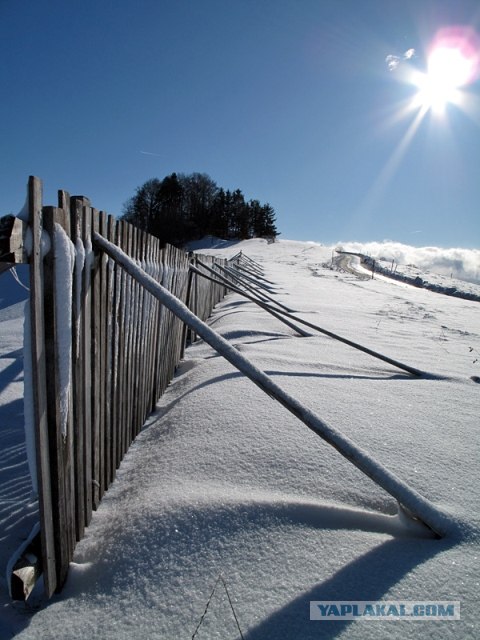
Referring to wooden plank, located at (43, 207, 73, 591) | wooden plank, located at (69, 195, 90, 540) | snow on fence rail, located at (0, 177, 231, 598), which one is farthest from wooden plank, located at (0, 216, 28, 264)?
wooden plank, located at (69, 195, 90, 540)

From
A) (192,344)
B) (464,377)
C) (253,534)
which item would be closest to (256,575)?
(253,534)

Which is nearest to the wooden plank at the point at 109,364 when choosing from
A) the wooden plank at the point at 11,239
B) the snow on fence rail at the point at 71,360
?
the snow on fence rail at the point at 71,360

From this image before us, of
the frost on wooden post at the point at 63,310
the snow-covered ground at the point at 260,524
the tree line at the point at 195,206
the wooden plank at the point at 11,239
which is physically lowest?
the snow-covered ground at the point at 260,524

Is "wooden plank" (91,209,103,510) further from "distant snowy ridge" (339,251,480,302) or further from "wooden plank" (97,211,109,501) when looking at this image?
"distant snowy ridge" (339,251,480,302)

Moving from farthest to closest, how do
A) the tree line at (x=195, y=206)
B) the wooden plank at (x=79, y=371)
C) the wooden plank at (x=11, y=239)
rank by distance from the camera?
the tree line at (x=195, y=206), the wooden plank at (x=79, y=371), the wooden plank at (x=11, y=239)

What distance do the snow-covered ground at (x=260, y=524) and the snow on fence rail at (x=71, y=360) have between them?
0.21 meters

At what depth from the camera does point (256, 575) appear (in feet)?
4.15

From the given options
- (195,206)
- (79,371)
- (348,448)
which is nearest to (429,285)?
(348,448)

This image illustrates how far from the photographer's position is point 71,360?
144cm

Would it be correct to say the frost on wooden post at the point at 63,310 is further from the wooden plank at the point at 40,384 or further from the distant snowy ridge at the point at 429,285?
the distant snowy ridge at the point at 429,285

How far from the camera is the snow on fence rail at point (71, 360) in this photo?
48.1 inches

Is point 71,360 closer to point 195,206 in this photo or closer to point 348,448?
point 348,448

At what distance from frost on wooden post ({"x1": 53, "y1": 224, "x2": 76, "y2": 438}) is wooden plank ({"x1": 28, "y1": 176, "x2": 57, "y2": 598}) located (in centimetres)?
6

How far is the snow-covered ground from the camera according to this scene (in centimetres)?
118
